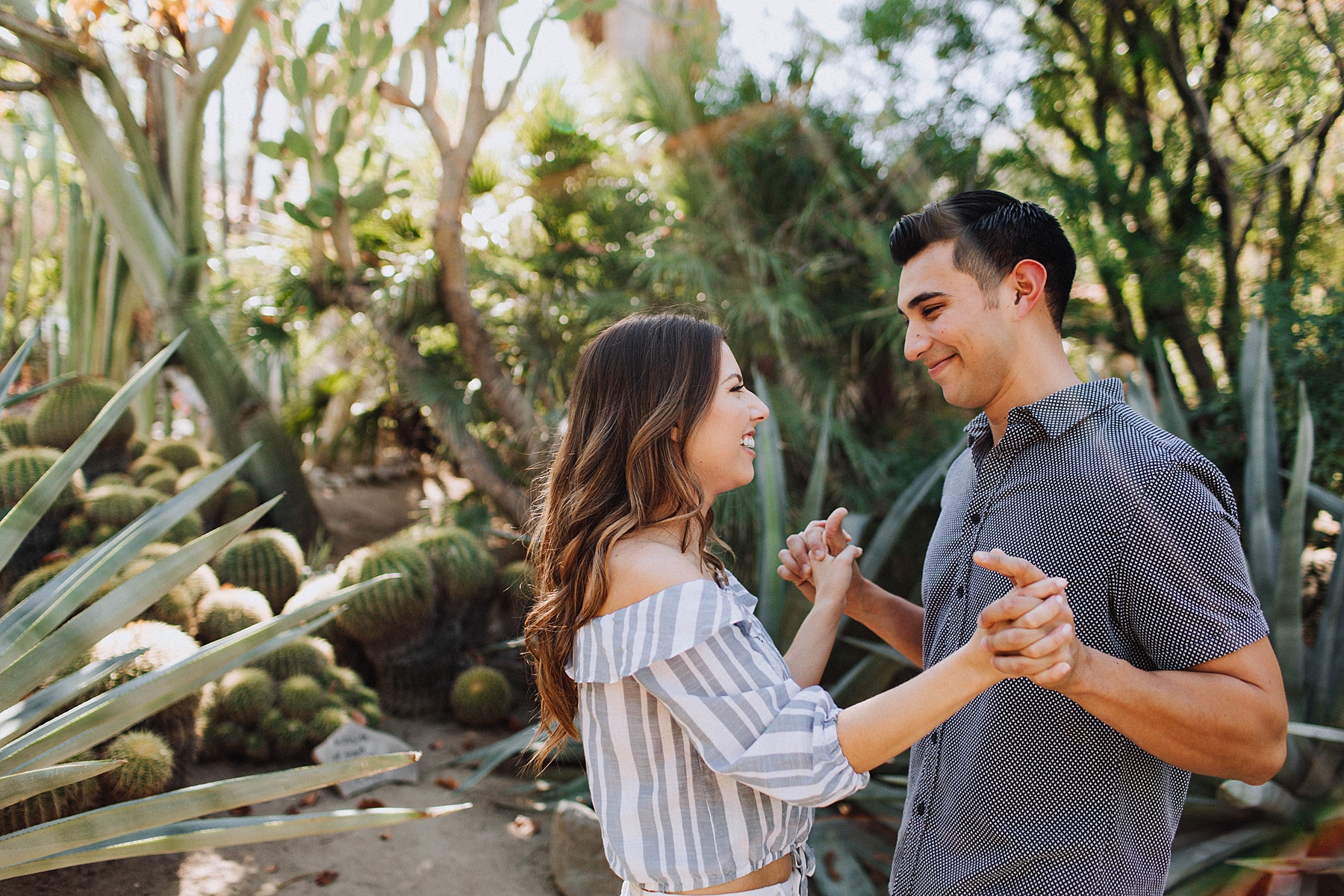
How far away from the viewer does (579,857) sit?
2896 mm

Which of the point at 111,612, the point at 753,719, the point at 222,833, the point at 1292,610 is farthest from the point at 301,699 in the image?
the point at 1292,610

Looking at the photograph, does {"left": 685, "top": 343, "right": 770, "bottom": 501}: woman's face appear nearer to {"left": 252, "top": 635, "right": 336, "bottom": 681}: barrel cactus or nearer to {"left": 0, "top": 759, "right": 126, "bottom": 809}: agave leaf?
{"left": 0, "top": 759, "right": 126, "bottom": 809}: agave leaf

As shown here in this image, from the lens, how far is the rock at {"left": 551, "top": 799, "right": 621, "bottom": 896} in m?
2.86

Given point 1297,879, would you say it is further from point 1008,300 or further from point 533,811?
point 533,811

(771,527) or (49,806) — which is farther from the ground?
(771,527)

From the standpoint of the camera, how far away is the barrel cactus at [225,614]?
350 cm

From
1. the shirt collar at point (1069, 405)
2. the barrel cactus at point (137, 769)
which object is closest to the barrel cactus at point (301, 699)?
the barrel cactus at point (137, 769)

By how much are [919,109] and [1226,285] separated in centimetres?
188

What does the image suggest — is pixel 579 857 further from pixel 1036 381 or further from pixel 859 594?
pixel 1036 381

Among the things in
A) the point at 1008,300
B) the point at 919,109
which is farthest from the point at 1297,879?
the point at 919,109

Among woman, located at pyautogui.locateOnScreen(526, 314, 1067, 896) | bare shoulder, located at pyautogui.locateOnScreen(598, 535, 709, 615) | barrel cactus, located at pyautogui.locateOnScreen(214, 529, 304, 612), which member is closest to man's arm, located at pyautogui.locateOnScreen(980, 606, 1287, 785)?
woman, located at pyautogui.locateOnScreen(526, 314, 1067, 896)

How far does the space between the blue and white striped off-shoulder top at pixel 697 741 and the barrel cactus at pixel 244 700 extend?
269 cm

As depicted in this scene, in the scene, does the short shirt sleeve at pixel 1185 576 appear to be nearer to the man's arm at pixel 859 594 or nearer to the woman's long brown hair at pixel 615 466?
the man's arm at pixel 859 594

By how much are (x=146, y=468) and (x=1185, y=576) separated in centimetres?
530
